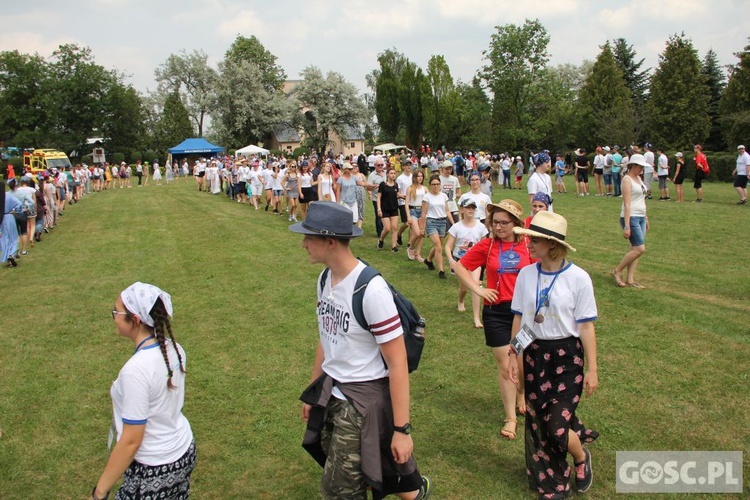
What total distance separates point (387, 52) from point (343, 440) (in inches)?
3206

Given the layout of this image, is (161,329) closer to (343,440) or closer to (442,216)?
(343,440)

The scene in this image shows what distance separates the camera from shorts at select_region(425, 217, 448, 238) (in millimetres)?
10758

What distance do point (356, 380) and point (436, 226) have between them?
26.2 ft

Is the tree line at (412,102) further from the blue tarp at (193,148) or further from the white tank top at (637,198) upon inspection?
the white tank top at (637,198)

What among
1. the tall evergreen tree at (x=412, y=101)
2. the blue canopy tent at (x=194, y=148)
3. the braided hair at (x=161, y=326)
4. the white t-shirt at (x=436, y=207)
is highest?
the tall evergreen tree at (x=412, y=101)

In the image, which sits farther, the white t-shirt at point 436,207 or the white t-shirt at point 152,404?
the white t-shirt at point 436,207

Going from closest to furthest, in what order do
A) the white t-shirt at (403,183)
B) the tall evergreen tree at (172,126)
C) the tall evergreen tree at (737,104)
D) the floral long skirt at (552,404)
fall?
the floral long skirt at (552,404) < the white t-shirt at (403,183) < the tall evergreen tree at (737,104) < the tall evergreen tree at (172,126)

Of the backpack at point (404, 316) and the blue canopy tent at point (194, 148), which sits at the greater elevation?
the blue canopy tent at point (194, 148)

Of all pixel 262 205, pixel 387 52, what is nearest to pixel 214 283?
pixel 262 205

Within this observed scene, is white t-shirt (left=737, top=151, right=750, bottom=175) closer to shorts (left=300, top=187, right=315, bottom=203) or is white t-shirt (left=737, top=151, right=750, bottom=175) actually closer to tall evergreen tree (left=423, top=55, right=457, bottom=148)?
shorts (left=300, top=187, right=315, bottom=203)

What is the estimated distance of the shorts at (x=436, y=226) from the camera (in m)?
10.8

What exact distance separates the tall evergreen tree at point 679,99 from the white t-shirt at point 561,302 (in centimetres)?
3959

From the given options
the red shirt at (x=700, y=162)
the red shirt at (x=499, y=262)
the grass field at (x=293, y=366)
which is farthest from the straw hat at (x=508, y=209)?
the red shirt at (x=700, y=162)

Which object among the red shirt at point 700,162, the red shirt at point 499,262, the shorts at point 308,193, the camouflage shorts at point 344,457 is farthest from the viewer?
the red shirt at point 700,162
